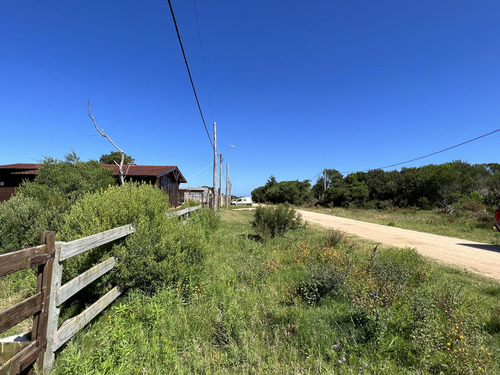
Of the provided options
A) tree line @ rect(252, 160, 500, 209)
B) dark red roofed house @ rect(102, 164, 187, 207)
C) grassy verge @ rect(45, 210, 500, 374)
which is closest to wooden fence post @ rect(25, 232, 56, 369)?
grassy verge @ rect(45, 210, 500, 374)

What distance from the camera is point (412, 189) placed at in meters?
35.4

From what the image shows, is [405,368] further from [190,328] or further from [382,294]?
[190,328]

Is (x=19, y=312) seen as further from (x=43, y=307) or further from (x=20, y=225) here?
(x=20, y=225)

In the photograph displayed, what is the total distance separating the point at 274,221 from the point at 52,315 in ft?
25.1

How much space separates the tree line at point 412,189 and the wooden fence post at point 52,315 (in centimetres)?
3314

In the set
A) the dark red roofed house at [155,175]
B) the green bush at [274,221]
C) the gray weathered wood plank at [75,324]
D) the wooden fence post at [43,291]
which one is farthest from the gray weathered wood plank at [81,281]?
the dark red roofed house at [155,175]

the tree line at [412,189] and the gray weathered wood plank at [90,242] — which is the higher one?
the tree line at [412,189]

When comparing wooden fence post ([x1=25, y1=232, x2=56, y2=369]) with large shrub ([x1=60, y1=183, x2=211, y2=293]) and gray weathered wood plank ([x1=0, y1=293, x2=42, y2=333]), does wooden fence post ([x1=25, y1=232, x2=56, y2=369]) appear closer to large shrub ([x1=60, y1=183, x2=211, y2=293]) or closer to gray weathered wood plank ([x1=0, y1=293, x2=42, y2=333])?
gray weathered wood plank ([x1=0, y1=293, x2=42, y2=333])

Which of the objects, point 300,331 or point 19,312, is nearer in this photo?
point 19,312

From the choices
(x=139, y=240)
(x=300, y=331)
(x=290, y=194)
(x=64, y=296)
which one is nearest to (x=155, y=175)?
(x=139, y=240)

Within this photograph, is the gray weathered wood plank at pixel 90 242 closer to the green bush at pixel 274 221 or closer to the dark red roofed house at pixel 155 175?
the green bush at pixel 274 221

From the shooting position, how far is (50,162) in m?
13.3

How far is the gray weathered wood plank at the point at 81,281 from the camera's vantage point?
7.80 feet

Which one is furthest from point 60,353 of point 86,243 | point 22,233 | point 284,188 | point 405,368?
point 284,188
